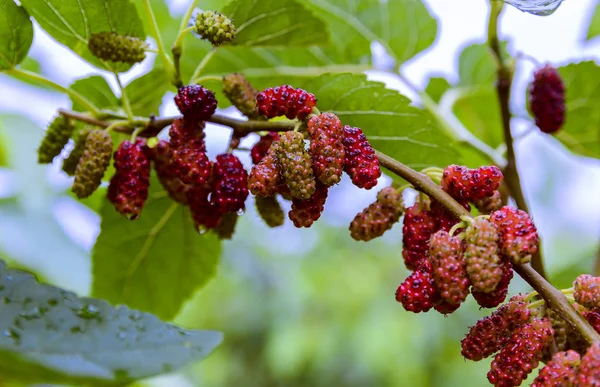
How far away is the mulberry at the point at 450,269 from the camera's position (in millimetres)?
536

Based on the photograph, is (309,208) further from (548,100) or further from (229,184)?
(548,100)

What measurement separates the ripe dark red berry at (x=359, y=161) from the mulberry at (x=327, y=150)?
0.01 metres

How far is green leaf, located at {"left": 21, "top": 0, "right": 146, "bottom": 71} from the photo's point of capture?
2.46 ft

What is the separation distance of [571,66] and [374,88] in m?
0.60

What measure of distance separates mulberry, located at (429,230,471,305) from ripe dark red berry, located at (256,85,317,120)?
0.18 meters

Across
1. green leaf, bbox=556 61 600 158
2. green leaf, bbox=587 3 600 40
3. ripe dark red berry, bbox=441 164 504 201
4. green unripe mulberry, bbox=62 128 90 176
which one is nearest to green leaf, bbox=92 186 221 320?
green unripe mulberry, bbox=62 128 90 176

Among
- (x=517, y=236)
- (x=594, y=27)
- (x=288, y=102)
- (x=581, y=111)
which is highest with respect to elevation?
(x=594, y=27)

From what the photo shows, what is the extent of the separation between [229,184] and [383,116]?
0.21 m

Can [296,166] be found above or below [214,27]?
below

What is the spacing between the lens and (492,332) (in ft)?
1.89

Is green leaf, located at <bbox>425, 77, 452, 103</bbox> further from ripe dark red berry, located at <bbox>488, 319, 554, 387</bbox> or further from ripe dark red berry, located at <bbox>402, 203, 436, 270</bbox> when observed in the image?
ripe dark red berry, located at <bbox>488, 319, 554, 387</bbox>

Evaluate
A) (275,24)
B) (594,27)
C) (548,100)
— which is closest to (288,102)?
(275,24)

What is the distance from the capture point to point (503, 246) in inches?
21.3

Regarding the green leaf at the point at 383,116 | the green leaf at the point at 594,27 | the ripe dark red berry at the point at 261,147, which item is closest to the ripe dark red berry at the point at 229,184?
the ripe dark red berry at the point at 261,147
